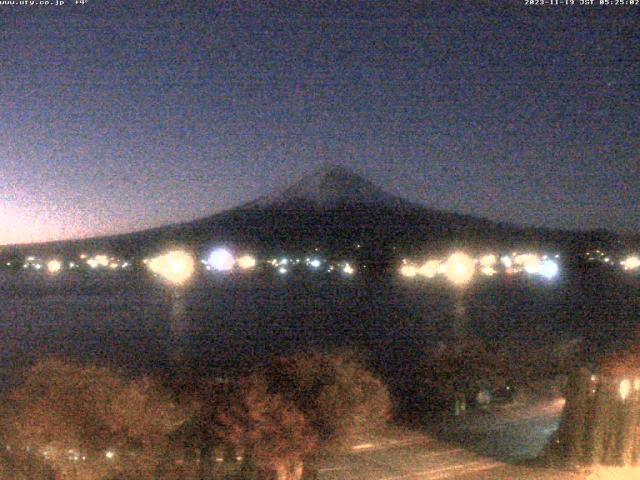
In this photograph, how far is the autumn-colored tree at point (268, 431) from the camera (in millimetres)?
5887

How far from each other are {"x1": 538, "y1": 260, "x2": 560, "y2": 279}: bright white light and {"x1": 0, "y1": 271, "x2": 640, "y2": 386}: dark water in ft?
1.95

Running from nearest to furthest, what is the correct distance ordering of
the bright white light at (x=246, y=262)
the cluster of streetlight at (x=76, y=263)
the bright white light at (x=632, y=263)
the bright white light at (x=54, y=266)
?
the bright white light at (x=246, y=262) < the bright white light at (x=632, y=263) < the cluster of streetlight at (x=76, y=263) < the bright white light at (x=54, y=266)

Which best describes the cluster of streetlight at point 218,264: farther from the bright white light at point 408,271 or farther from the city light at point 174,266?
the bright white light at point 408,271

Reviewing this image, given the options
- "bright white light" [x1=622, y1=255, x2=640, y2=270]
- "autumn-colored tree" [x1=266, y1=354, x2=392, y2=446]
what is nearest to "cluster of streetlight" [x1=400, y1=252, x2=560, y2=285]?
"bright white light" [x1=622, y1=255, x2=640, y2=270]

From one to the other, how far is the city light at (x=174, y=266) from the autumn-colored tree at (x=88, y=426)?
15970 millimetres

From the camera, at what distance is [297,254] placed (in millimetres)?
25562

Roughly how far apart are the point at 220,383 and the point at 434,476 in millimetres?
2009

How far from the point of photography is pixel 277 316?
58.5 ft

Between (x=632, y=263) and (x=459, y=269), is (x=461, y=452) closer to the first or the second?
(x=459, y=269)

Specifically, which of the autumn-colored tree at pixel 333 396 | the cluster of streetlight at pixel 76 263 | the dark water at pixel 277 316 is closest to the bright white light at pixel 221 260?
the dark water at pixel 277 316

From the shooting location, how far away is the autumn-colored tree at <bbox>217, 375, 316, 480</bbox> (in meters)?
5.89

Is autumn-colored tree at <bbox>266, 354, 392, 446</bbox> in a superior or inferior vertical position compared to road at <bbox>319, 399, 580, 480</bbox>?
superior

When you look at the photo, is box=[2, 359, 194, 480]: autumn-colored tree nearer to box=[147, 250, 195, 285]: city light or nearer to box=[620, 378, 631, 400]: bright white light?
box=[620, 378, 631, 400]: bright white light

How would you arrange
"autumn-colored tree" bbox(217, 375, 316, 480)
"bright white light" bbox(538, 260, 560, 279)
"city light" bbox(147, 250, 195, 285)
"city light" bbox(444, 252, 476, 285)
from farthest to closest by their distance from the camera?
"bright white light" bbox(538, 260, 560, 279)
"city light" bbox(444, 252, 476, 285)
"city light" bbox(147, 250, 195, 285)
"autumn-colored tree" bbox(217, 375, 316, 480)
